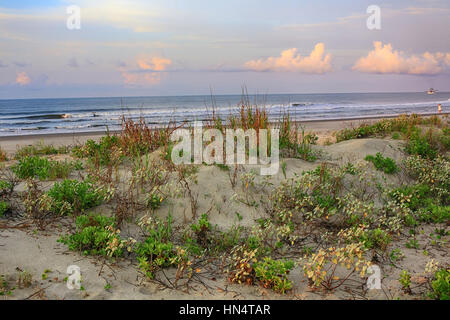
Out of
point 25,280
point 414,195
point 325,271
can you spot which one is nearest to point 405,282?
point 325,271

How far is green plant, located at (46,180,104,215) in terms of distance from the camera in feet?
17.2

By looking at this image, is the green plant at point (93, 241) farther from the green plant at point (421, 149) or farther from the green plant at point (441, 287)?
the green plant at point (421, 149)

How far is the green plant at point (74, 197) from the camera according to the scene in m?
5.25

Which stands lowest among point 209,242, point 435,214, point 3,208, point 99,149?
point 209,242

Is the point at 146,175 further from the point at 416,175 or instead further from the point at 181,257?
the point at 416,175

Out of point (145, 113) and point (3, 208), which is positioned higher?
point (145, 113)

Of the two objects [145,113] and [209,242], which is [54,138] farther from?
[145,113]

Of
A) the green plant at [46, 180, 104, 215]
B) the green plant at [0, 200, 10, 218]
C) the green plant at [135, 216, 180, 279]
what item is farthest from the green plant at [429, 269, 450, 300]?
the green plant at [0, 200, 10, 218]

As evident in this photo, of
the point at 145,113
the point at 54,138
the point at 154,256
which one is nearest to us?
the point at 154,256

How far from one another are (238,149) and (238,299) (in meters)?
4.23

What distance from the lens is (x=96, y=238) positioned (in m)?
4.32

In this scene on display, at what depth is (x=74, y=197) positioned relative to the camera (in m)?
5.34

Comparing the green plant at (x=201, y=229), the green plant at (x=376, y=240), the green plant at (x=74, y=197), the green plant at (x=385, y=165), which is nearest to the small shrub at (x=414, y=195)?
the green plant at (x=385, y=165)
